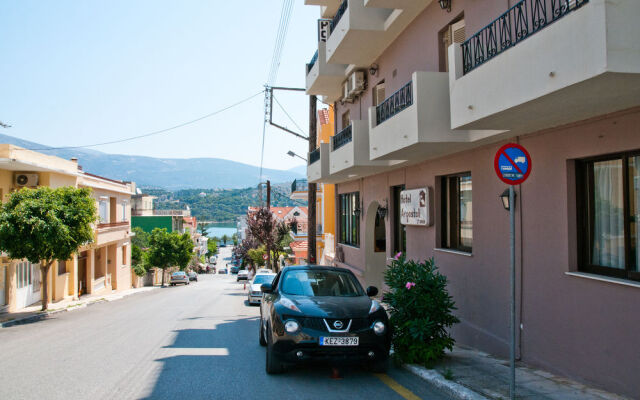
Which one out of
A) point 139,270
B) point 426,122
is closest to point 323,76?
point 426,122

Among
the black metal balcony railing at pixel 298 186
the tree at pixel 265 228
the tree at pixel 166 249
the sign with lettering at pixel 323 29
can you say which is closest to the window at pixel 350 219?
the sign with lettering at pixel 323 29

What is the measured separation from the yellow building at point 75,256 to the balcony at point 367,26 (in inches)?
534

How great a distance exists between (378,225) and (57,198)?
484 inches

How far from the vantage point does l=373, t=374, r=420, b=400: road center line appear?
5.98 metres

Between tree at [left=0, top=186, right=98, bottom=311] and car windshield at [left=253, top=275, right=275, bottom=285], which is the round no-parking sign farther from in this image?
car windshield at [left=253, top=275, right=275, bottom=285]

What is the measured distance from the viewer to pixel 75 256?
28312 mm

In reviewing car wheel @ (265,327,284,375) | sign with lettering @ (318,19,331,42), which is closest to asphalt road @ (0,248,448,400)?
car wheel @ (265,327,284,375)

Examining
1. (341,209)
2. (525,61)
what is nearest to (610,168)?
(525,61)

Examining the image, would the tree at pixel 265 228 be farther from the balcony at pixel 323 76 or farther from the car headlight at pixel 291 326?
the car headlight at pixel 291 326

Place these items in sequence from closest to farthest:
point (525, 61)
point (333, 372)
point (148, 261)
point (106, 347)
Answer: point (525, 61)
point (333, 372)
point (106, 347)
point (148, 261)

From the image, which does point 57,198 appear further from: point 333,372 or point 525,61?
point 525,61

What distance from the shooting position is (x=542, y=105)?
18.2 ft

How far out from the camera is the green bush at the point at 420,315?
7.11 meters

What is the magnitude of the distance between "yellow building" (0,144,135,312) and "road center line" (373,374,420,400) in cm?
1760
